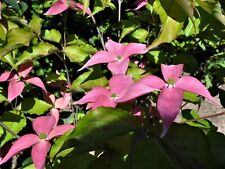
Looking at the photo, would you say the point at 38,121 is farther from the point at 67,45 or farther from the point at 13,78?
the point at 67,45

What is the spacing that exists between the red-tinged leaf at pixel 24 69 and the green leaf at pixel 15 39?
0.47 ft

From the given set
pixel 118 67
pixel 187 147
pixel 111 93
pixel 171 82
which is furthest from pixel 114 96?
pixel 187 147

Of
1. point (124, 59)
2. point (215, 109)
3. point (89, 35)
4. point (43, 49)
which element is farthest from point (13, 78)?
point (215, 109)

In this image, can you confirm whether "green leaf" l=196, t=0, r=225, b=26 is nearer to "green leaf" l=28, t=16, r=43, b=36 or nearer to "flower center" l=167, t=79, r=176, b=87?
"flower center" l=167, t=79, r=176, b=87

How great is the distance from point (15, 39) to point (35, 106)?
0.37 meters

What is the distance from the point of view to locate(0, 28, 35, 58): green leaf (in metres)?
1.48

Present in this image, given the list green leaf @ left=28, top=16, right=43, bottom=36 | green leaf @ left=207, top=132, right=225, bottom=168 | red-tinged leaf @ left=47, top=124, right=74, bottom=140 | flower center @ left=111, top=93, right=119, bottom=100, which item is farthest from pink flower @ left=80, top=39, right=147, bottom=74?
green leaf @ left=207, top=132, right=225, bottom=168

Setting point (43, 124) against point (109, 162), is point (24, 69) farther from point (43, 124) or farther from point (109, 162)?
point (109, 162)

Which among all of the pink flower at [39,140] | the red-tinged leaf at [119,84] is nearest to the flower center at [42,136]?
the pink flower at [39,140]

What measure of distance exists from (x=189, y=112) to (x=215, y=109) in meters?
2.18

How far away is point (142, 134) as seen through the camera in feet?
2.55

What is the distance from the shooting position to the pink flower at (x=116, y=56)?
1342 mm

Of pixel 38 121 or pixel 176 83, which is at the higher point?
pixel 176 83

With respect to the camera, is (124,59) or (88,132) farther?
(124,59)
